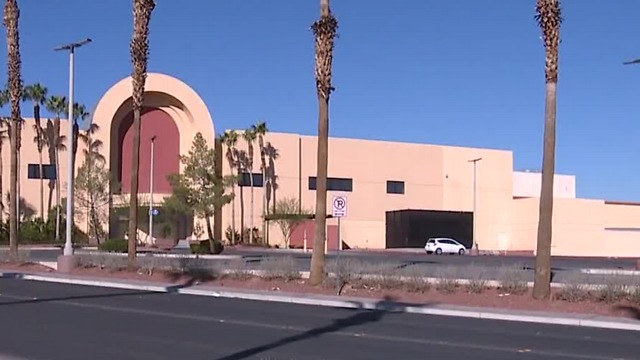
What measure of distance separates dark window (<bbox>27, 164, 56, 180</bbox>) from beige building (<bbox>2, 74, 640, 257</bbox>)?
0.56ft

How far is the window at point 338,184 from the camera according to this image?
82.9 metres

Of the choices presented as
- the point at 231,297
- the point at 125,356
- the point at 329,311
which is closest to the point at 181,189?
the point at 231,297

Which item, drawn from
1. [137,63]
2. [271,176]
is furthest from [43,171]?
[137,63]

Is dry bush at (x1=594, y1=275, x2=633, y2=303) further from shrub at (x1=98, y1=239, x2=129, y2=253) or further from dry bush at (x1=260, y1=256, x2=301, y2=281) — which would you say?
shrub at (x1=98, y1=239, x2=129, y2=253)

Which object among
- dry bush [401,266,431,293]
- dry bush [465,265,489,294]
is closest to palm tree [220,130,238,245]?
dry bush [401,266,431,293]

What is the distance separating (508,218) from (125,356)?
7707cm

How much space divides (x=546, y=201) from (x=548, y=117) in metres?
2.10

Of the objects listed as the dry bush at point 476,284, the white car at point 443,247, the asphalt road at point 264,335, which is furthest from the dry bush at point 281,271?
the white car at point 443,247

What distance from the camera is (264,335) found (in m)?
16.8

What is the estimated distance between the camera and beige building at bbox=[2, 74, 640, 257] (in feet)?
254

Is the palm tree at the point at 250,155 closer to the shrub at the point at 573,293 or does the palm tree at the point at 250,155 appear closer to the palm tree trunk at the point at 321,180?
the palm tree trunk at the point at 321,180

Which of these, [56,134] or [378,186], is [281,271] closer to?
[56,134]

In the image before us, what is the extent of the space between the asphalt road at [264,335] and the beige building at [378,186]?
53.4 metres

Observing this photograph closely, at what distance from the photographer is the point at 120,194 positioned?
74562 millimetres
